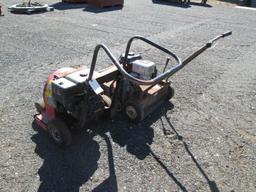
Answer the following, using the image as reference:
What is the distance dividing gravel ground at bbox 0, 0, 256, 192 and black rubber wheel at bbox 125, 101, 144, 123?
0.12m

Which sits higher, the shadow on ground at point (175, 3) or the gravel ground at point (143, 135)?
the shadow on ground at point (175, 3)

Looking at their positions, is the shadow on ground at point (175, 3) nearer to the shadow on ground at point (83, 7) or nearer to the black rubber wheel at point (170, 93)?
the shadow on ground at point (83, 7)

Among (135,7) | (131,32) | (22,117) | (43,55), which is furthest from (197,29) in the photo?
(22,117)

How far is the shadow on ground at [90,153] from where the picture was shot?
2.90 m

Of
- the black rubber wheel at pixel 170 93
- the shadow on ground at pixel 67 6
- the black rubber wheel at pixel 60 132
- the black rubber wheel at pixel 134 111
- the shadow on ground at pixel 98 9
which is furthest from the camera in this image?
the shadow on ground at pixel 67 6

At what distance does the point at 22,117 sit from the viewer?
3.90 meters

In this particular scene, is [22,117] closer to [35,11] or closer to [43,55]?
[43,55]

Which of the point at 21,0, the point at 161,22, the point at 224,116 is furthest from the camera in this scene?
the point at 21,0

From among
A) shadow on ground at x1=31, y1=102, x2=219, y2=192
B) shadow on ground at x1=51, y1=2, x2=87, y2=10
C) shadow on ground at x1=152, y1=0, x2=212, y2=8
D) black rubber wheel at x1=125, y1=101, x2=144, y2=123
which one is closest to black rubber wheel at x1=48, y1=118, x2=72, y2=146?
shadow on ground at x1=31, y1=102, x2=219, y2=192

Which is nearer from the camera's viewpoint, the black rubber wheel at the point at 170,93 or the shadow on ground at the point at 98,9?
the black rubber wheel at the point at 170,93

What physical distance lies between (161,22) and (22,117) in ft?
26.8

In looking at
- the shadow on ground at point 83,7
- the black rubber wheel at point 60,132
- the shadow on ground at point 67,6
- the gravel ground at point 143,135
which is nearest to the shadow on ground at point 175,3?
the shadow on ground at point 83,7

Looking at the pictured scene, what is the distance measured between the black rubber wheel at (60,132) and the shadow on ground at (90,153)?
0.45 feet

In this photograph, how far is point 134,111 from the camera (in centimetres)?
375
